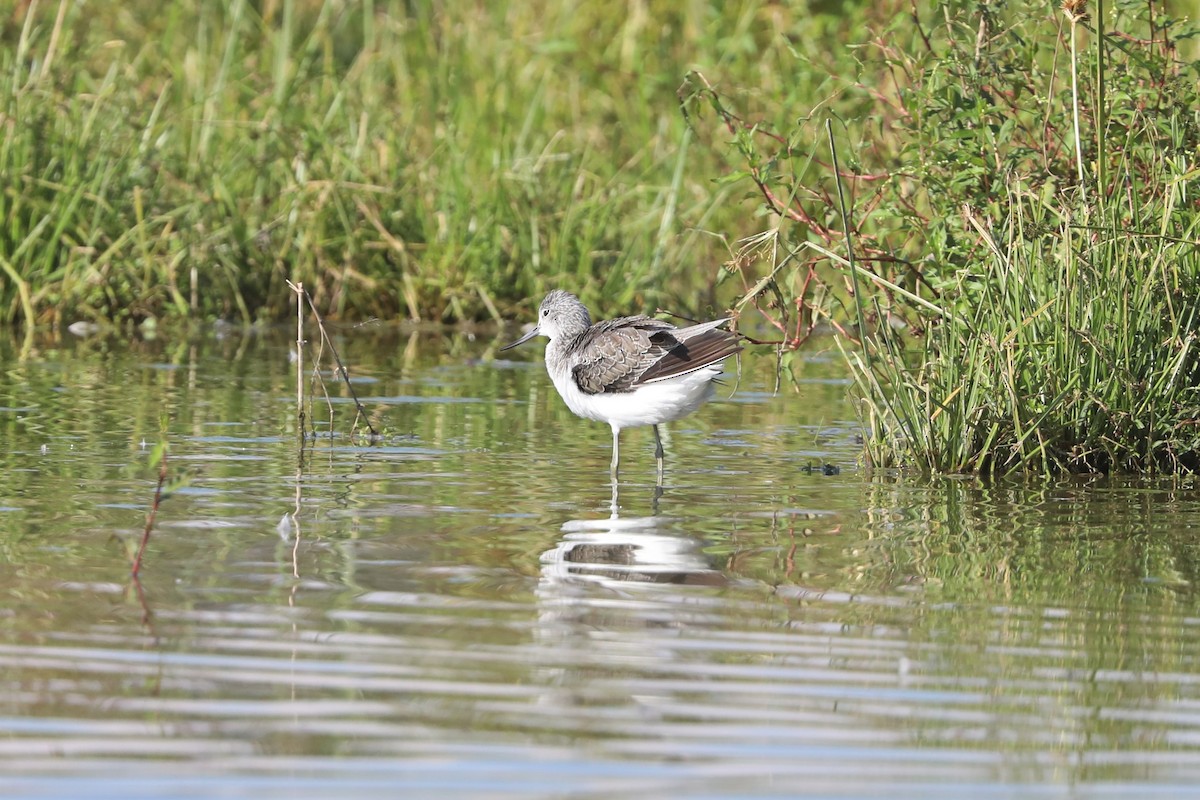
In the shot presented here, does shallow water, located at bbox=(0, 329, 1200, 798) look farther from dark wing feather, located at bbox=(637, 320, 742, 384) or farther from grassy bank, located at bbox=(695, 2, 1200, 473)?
dark wing feather, located at bbox=(637, 320, 742, 384)

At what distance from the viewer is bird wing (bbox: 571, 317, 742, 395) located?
8359mm

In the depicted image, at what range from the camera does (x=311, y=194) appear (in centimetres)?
1434

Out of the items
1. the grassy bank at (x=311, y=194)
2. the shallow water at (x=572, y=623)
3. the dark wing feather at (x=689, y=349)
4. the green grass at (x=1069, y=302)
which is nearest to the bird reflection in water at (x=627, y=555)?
the shallow water at (x=572, y=623)

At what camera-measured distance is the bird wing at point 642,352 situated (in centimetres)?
836

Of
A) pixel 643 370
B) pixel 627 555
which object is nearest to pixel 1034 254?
pixel 643 370

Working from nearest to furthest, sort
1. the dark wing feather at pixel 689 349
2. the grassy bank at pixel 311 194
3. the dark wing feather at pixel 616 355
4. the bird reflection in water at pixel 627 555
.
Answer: the bird reflection in water at pixel 627 555 < the dark wing feather at pixel 689 349 < the dark wing feather at pixel 616 355 < the grassy bank at pixel 311 194

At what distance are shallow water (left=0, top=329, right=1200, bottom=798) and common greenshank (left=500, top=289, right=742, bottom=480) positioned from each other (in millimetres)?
306

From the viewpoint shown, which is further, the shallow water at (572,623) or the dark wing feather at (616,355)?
the dark wing feather at (616,355)

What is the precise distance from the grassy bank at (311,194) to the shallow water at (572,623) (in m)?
4.36

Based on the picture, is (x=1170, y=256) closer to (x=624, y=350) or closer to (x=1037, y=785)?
(x=624, y=350)

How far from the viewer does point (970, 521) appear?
7238mm

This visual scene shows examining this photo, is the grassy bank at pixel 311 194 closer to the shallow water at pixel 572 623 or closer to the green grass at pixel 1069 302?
the shallow water at pixel 572 623

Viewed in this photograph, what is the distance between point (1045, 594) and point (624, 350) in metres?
3.21

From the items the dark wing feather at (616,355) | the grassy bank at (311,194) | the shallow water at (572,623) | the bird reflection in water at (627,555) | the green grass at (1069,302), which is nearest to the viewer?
the shallow water at (572,623)
